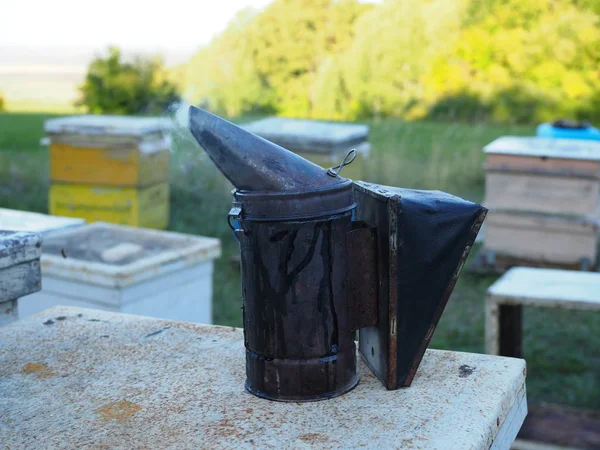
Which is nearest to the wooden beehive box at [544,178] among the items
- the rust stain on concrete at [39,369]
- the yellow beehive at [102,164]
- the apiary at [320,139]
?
the apiary at [320,139]

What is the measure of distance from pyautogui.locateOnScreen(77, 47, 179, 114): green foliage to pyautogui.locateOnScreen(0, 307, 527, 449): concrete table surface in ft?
28.2

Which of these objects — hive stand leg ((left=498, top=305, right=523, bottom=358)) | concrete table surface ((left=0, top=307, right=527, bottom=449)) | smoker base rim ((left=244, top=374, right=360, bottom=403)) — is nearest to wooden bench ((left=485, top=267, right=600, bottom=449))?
hive stand leg ((left=498, top=305, right=523, bottom=358))

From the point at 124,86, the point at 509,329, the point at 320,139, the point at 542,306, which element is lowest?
→ the point at 509,329

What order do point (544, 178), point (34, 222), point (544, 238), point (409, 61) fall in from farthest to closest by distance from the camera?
point (409, 61) → point (544, 238) → point (544, 178) → point (34, 222)

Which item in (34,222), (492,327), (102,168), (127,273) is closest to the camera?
(34,222)

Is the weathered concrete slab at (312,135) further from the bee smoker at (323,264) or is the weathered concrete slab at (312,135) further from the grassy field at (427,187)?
the bee smoker at (323,264)

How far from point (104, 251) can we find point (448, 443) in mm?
1998

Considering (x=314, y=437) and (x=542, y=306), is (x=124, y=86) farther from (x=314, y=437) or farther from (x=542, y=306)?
(x=314, y=437)

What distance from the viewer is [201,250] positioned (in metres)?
2.93

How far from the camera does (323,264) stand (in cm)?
119

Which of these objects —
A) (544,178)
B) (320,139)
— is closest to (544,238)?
(544,178)

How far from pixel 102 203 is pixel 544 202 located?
2901 millimetres

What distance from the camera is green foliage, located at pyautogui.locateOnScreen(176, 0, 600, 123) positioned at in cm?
841

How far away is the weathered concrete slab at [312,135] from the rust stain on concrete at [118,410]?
147 inches
